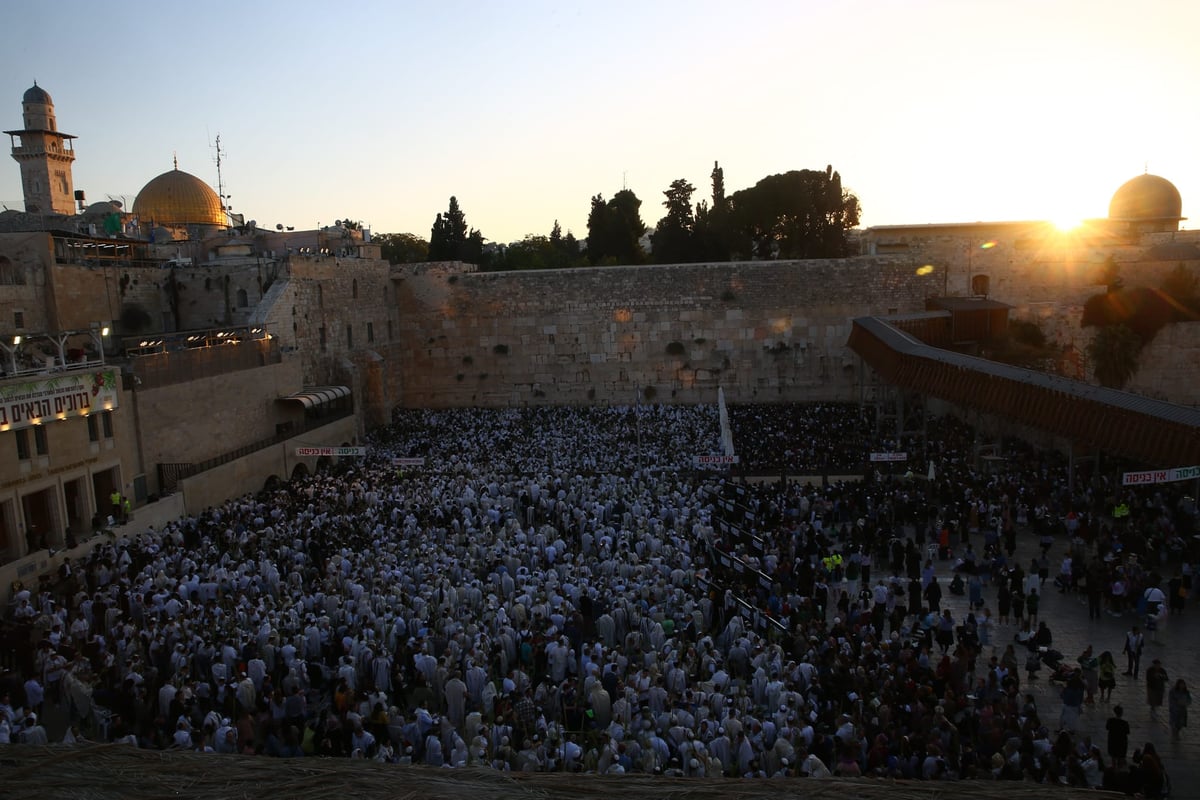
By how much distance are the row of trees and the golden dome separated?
11.5m

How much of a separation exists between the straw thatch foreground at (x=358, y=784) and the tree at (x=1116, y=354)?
98.0ft

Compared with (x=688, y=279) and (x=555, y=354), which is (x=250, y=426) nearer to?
(x=555, y=354)

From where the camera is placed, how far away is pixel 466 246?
46906 millimetres

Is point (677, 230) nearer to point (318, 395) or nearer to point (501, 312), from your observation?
point (501, 312)

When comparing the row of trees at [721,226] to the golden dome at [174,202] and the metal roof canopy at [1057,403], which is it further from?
the metal roof canopy at [1057,403]

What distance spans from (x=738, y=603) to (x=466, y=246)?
37.8 metres

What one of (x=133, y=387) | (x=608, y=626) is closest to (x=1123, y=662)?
(x=608, y=626)

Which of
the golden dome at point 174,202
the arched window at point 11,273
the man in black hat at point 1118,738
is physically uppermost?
the golden dome at point 174,202

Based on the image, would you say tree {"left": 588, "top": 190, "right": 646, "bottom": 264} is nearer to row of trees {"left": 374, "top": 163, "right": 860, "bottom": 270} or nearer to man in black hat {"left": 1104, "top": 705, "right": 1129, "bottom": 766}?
row of trees {"left": 374, "top": 163, "right": 860, "bottom": 270}

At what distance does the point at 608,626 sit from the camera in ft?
38.1

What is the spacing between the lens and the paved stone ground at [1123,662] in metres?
8.75

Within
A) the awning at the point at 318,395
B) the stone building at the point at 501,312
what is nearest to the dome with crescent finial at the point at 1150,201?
the stone building at the point at 501,312

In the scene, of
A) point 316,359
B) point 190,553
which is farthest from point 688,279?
point 190,553

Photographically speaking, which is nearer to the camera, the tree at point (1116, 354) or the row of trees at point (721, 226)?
the tree at point (1116, 354)
